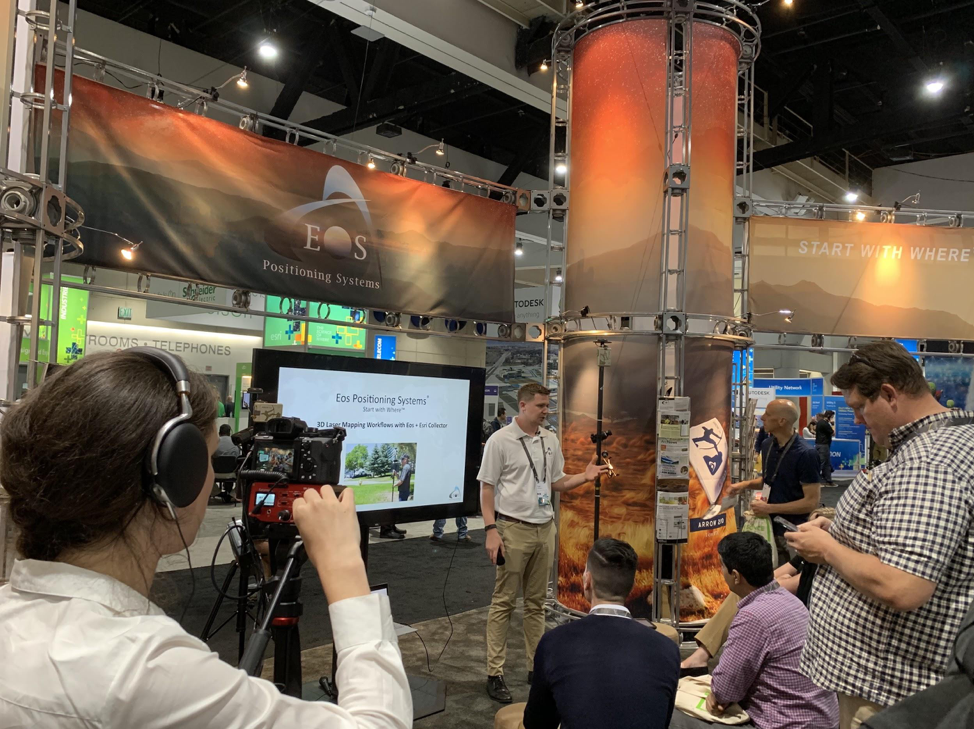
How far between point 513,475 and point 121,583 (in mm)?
3449

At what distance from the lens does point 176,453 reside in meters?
0.78

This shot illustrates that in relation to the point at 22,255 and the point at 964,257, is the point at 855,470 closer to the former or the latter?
the point at 964,257

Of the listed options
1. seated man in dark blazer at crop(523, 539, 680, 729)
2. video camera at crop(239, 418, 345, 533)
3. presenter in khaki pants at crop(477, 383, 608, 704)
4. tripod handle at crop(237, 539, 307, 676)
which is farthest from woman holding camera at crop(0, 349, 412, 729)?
presenter in khaki pants at crop(477, 383, 608, 704)

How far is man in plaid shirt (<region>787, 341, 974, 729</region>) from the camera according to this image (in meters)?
1.77

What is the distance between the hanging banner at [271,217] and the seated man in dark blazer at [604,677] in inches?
134

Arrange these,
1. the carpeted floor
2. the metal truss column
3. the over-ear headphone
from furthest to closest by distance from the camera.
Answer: the metal truss column → the carpeted floor → the over-ear headphone

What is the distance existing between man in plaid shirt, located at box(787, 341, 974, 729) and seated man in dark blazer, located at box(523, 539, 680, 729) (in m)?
0.49

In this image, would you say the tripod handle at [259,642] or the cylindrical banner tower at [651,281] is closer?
the tripod handle at [259,642]

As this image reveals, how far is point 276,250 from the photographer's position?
188 inches

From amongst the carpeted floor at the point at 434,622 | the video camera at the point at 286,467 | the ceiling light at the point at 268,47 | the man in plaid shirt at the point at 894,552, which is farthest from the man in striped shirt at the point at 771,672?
the ceiling light at the point at 268,47

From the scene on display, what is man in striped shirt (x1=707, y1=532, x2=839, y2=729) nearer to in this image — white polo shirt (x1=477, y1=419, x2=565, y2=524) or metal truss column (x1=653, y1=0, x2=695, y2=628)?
white polo shirt (x1=477, y1=419, x2=565, y2=524)

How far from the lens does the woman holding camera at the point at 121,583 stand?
0.67 metres

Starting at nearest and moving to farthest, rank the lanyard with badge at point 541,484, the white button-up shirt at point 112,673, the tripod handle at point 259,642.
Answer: the white button-up shirt at point 112,673 → the tripod handle at point 259,642 → the lanyard with badge at point 541,484

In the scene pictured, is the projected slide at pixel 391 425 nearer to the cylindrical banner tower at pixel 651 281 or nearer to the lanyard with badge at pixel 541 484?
the lanyard with badge at pixel 541 484
